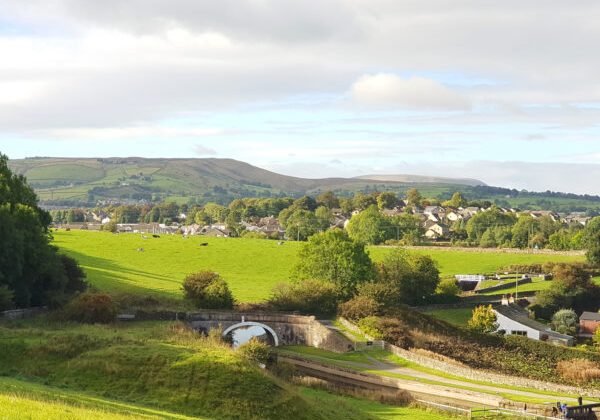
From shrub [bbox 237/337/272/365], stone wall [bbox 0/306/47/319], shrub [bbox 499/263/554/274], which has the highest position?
stone wall [bbox 0/306/47/319]

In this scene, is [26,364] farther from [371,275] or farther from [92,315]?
[371,275]

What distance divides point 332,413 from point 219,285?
30.4 m

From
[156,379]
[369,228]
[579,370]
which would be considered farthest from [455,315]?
[369,228]

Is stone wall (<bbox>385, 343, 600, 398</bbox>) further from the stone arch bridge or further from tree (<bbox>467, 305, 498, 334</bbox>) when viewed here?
tree (<bbox>467, 305, 498, 334</bbox>)

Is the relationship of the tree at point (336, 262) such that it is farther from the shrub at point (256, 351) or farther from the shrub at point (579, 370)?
the shrub at point (256, 351)

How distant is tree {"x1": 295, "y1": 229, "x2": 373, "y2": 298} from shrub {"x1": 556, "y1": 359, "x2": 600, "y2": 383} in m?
21.5

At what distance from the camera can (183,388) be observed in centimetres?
3862

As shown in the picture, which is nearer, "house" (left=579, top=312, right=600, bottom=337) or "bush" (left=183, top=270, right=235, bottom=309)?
"bush" (left=183, top=270, right=235, bottom=309)

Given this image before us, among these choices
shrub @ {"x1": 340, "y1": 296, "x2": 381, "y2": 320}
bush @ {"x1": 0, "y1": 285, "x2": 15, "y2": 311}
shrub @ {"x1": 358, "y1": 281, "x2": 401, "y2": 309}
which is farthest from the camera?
shrub @ {"x1": 358, "y1": 281, "x2": 401, "y2": 309}

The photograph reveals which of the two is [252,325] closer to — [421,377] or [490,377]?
[421,377]

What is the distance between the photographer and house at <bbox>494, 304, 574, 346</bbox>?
7538 centimetres

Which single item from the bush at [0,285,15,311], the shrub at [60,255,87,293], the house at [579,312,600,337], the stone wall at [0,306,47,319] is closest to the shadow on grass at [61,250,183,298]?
the shrub at [60,255,87,293]

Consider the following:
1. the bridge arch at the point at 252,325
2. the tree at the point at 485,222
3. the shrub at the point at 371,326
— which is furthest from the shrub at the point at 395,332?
the tree at the point at 485,222

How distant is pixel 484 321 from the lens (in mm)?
76562
